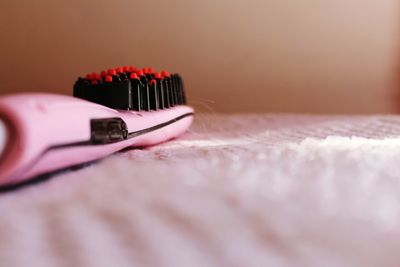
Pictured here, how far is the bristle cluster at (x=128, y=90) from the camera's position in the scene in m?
0.56

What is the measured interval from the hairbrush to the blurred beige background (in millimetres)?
644

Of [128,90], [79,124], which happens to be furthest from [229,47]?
[79,124]

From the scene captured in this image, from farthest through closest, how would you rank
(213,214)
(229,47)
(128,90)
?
(229,47)
(128,90)
(213,214)

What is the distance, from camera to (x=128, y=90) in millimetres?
572

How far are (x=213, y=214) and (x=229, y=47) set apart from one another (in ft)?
3.31

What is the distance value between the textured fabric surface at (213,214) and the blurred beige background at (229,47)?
33.8 inches

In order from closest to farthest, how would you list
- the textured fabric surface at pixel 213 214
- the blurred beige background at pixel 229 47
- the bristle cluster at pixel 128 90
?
the textured fabric surface at pixel 213 214, the bristle cluster at pixel 128 90, the blurred beige background at pixel 229 47

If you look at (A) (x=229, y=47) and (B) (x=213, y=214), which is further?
(A) (x=229, y=47)

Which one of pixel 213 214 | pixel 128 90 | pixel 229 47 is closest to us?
pixel 213 214

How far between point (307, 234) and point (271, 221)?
23 mm

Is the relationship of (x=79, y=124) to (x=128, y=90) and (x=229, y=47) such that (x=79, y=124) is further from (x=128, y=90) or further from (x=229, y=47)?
(x=229, y=47)

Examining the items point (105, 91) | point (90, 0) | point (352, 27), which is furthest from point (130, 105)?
point (352, 27)

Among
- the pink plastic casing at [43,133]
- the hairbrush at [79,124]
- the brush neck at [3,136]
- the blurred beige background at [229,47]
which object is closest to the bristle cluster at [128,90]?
the hairbrush at [79,124]

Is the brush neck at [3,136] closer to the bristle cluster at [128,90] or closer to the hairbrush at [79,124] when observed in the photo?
the hairbrush at [79,124]
